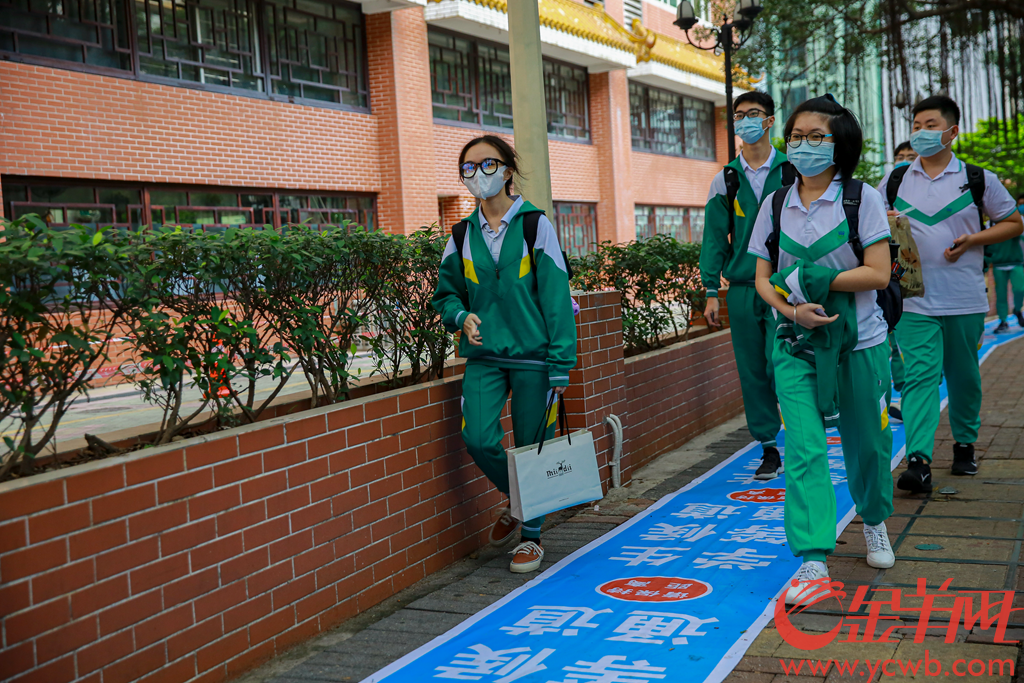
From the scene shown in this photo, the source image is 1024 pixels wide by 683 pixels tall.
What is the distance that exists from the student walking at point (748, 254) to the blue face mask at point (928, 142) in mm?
739

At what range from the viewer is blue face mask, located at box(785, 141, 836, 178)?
3857 millimetres

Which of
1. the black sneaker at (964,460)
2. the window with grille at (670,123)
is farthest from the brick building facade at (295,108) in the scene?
the black sneaker at (964,460)

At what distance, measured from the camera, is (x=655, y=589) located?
3.94m

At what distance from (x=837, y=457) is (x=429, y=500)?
3.20 meters

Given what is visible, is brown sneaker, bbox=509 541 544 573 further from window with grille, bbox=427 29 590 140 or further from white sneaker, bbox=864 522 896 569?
window with grille, bbox=427 29 590 140

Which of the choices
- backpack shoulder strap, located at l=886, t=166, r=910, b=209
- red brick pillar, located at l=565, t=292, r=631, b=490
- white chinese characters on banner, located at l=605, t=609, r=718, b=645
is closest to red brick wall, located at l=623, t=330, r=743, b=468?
red brick pillar, located at l=565, t=292, r=631, b=490

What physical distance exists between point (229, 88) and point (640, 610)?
46.0ft

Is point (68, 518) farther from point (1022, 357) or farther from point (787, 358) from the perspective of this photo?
point (1022, 357)

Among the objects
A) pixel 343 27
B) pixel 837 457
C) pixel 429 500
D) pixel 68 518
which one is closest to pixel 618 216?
pixel 343 27

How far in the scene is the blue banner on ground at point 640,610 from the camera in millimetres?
3213

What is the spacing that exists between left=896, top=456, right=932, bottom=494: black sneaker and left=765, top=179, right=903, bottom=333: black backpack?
4.50 feet

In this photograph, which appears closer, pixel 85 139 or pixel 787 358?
pixel 787 358

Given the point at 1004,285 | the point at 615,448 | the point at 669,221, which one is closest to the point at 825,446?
the point at 615,448

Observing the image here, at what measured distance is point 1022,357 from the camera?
10.8 metres
